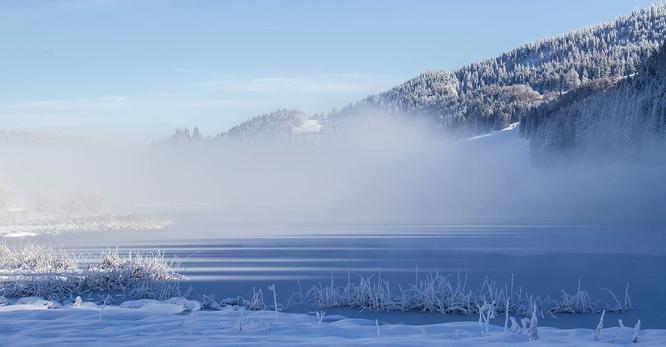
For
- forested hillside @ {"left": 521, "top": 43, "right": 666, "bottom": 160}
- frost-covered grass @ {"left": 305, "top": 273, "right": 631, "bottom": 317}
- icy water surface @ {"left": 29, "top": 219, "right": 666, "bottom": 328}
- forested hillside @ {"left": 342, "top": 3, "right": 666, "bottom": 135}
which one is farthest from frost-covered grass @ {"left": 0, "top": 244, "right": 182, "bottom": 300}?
forested hillside @ {"left": 342, "top": 3, "right": 666, "bottom": 135}

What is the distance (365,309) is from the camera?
11281 mm

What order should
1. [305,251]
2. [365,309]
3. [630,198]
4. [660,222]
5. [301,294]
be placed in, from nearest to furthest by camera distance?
1. [365,309]
2. [301,294]
3. [305,251]
4. [660,222]
5. [630,198]

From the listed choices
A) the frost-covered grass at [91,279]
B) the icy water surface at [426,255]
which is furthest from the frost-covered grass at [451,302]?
the frost-covered grass at [91,279]

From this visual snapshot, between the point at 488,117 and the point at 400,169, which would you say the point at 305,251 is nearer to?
the point at 400,169

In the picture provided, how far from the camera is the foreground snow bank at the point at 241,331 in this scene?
25.3 ft

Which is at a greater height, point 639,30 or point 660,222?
point 639,30

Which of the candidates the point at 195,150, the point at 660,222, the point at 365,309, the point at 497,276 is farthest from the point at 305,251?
the point at 195,150

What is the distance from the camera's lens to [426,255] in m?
19.3

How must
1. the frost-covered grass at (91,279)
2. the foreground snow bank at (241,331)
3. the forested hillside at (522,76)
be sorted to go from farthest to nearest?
the forested hillside at (522,76) → the frost-covered grass at (91,279) → the foreground snow bank at (241,331)

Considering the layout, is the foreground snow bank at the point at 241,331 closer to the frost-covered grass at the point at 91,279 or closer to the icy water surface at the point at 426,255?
the icy water surface at the point at 426,255

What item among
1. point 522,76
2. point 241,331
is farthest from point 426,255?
point 522,76

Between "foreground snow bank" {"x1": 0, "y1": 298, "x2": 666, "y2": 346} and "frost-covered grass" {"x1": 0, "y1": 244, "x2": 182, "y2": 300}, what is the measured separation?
2294mm

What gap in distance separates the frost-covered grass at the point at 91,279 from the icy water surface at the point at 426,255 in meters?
0.73

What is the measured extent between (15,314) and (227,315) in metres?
2.64
